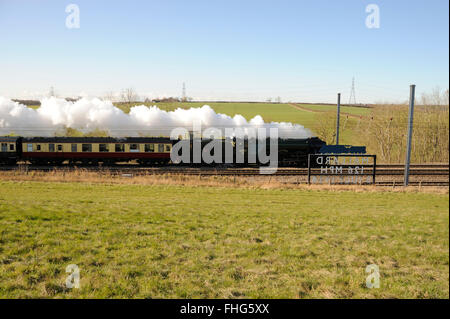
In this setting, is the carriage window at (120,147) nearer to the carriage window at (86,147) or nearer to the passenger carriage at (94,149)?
the passenger carriage at (94,149)

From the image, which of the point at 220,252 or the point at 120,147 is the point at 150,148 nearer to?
the point at 120,147

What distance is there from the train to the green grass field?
19.0 m

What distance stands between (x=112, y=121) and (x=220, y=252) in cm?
2985

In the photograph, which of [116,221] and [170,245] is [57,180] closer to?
[116,221]

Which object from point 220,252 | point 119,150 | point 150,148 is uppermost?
point 150,148

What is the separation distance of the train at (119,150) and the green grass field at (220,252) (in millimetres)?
18960

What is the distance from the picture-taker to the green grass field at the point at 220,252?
4.04 metres

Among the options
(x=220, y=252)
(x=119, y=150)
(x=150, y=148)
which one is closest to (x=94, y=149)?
(x=119, y=150)

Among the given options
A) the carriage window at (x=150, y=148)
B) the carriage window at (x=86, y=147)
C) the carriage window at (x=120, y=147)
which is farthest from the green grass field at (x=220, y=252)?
the carriage window at (x=86, y=147)

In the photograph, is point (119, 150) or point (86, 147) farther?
point (119, 150)

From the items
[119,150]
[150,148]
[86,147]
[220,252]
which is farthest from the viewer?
[150,148]

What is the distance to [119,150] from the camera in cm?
2817

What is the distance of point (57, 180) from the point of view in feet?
60.1
